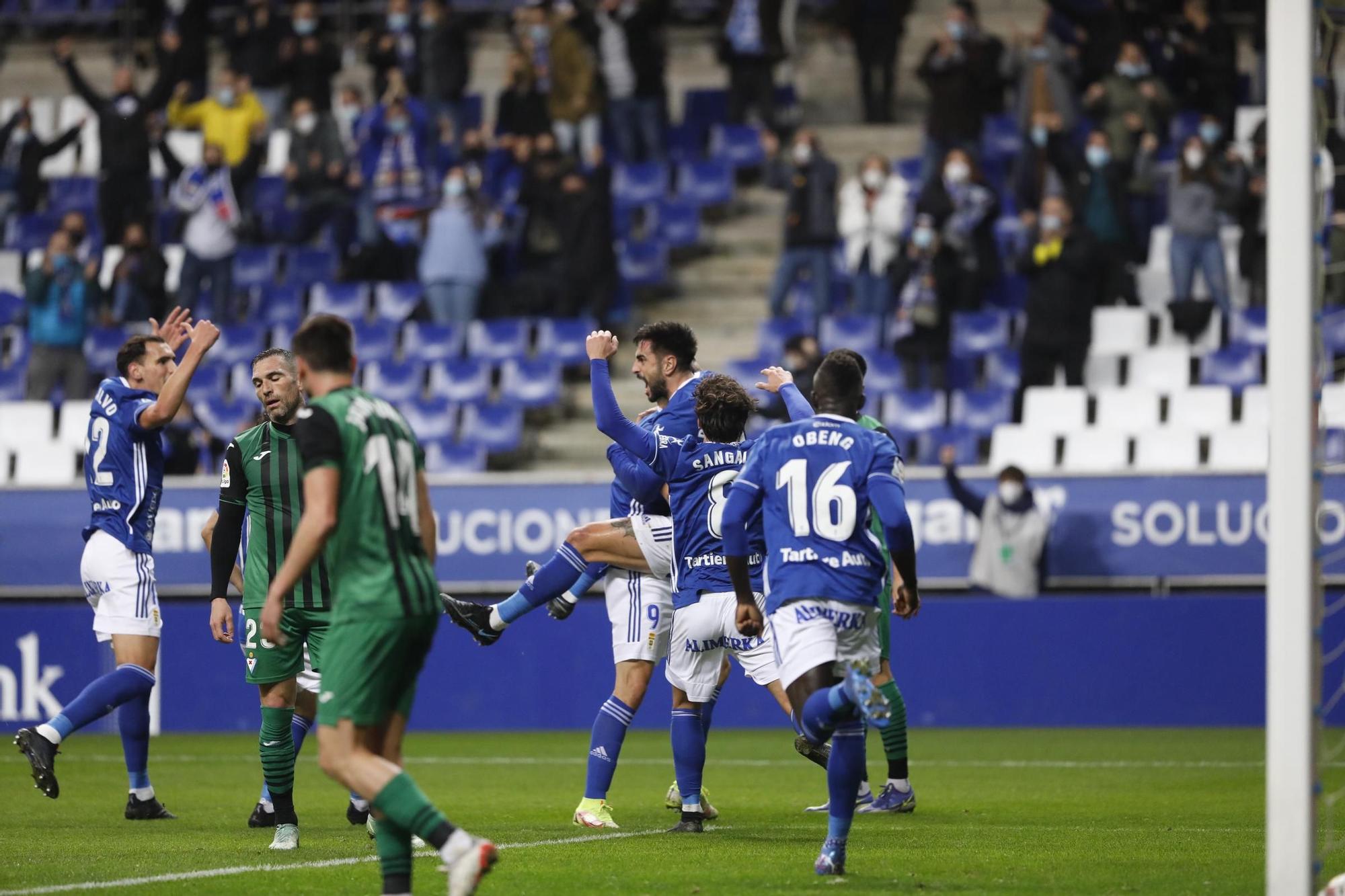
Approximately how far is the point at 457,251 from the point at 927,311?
17.9 feet

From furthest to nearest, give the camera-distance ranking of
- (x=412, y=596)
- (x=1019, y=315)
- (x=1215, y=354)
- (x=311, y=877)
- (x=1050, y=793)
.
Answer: (x=1019, y=315), (x=1215, y=354), (x=1050, y=793), (x=311, y=877), (x=412, y=596)

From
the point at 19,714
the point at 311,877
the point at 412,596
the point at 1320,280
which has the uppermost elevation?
the point at 1320,280

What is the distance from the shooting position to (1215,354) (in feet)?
65.1

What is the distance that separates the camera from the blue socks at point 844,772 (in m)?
7.45

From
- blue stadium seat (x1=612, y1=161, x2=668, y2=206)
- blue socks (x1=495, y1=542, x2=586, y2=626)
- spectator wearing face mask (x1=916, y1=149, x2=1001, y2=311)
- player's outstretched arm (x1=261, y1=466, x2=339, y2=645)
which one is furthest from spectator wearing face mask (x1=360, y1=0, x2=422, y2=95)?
player's outstretched arm (x1=261, y1=466, x2=339, y2=645)

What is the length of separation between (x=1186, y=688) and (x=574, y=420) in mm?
7849

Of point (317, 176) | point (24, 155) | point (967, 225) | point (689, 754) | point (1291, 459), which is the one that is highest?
point (24, 155)

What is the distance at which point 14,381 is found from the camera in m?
22.5

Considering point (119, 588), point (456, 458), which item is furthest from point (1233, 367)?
point (119, 588)

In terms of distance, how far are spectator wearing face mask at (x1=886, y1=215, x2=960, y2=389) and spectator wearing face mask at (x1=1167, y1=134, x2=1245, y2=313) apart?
237 centimetres

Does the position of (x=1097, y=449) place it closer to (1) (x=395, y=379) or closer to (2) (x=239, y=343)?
(1) (x=395, y=379)

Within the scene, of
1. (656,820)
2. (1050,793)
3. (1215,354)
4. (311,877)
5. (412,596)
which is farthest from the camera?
(1215,354)

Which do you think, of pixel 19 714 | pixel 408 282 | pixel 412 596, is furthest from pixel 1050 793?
pixel 408 282

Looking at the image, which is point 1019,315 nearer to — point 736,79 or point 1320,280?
point 736,79
